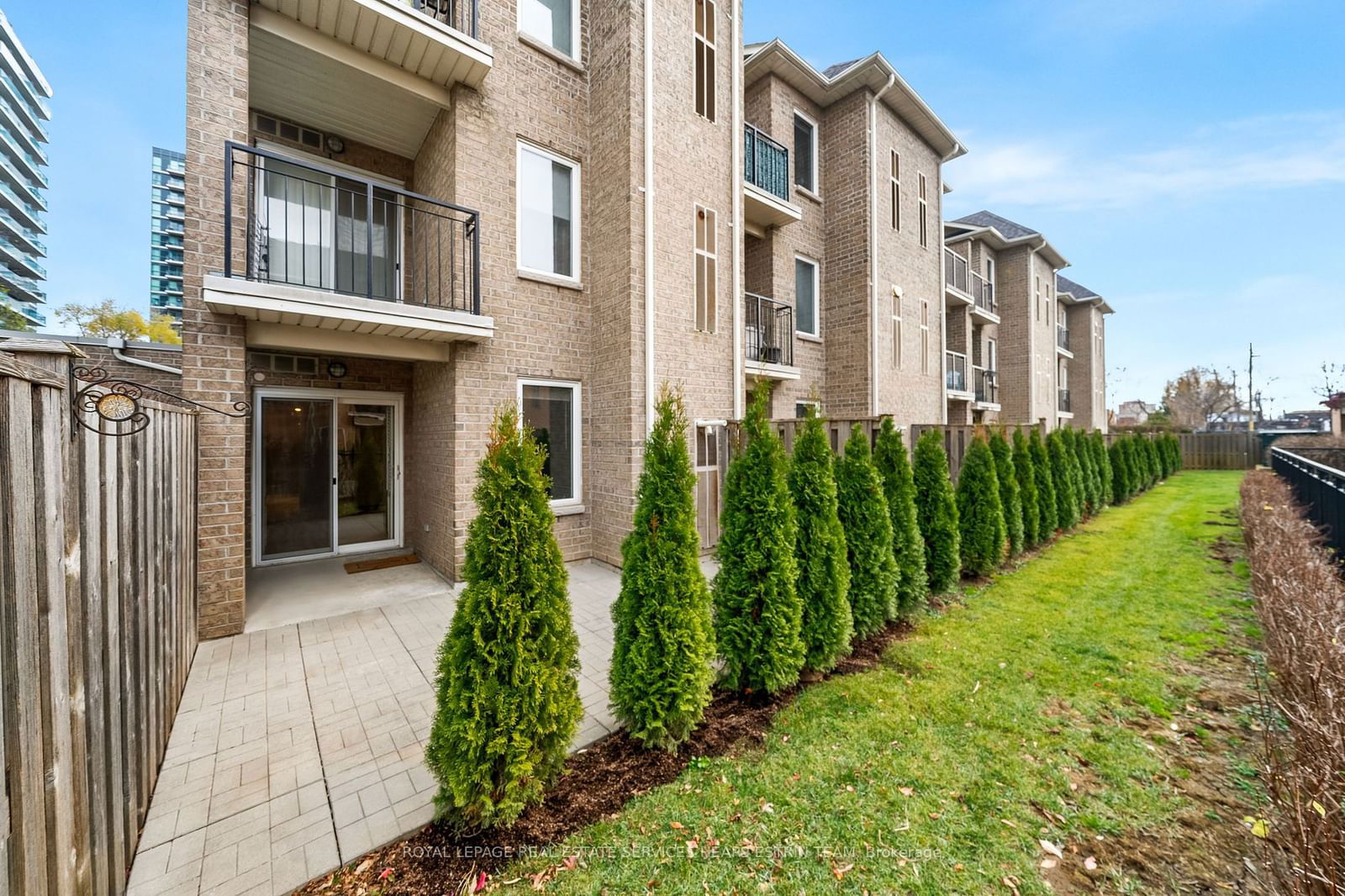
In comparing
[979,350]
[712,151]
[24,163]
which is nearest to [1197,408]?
[979,350]

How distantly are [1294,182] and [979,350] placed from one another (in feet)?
53.0

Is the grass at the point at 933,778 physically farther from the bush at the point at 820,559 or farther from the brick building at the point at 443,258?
the brick building at the point at 443,258

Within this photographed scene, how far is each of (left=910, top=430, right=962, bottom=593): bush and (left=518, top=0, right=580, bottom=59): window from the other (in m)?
7.46

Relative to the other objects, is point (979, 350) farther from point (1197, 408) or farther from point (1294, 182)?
point (1197, 408)

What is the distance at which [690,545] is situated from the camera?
3.06 metres

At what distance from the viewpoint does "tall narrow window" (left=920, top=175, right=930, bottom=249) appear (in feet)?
40.8

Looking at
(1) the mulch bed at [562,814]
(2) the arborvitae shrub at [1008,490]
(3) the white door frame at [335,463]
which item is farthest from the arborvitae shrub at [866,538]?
(3) the white door frame at [335,463]

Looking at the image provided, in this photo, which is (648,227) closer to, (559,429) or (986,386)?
(559,429)

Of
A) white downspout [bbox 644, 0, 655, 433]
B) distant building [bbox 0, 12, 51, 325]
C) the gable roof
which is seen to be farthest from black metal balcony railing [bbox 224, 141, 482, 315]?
distant building [bbox 0, 12, 51, 325]

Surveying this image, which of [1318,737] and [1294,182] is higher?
[1294,182]

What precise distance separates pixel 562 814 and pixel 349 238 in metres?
7.69

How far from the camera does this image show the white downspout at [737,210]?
7957 mm

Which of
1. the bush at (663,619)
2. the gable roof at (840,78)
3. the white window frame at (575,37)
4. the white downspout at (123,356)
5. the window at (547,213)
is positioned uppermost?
the gable roof at (840,78)

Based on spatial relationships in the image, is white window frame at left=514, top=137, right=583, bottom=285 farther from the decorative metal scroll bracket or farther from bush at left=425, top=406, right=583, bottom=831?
bush at left=425, top=406, right=583, bottom=831
